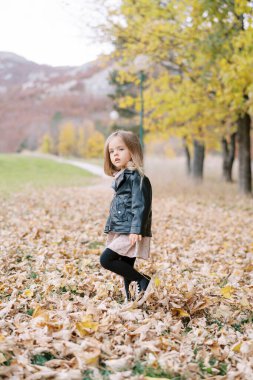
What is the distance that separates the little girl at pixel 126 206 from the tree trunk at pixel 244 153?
1080 cm

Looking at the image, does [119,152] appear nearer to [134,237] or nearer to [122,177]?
[122,177]

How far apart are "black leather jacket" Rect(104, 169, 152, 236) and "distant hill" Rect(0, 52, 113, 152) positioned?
42796 mm

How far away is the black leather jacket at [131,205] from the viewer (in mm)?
3828

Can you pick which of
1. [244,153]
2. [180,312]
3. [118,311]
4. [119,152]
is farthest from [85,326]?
[244,153]

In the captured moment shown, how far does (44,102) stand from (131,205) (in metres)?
75.0

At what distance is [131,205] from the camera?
3926mm

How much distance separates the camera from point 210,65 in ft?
37.8

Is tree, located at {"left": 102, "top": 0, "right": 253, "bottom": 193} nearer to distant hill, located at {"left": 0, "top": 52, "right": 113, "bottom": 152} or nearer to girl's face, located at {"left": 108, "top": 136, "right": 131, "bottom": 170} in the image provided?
girl's face, located at {"left": 108, "top": 136, "right": 131, "bottom": 170}

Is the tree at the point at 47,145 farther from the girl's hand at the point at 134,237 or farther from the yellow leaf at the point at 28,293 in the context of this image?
the girl's hand at the point at 134,237

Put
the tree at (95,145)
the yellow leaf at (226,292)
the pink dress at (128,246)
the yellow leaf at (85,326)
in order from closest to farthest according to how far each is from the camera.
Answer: the yellow leaf at (85,326) < the pink dress at (128,246) < the yellow leaf at (226,292) < the tree at (95,145)

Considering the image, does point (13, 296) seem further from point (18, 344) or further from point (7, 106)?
point (7, 106)

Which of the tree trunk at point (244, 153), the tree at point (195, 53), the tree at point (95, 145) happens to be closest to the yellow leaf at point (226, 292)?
the tree at point (195, 53)

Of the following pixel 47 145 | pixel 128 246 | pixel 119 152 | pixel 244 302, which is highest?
pixel 47 145

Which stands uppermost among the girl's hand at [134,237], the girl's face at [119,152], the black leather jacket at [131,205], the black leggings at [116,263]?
the girl's face at [119,152]
